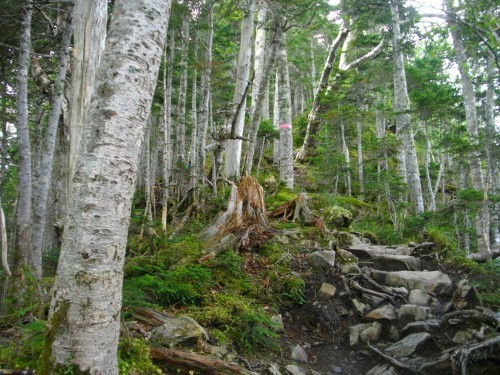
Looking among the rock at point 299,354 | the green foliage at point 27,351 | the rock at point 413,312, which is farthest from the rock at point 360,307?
the green foliage at point 27,351

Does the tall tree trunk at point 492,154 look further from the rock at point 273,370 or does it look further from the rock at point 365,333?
the rock at point 273,370

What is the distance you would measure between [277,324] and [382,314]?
74.8 inches

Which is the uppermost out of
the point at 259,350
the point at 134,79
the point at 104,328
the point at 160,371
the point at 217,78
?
the point at 217,78

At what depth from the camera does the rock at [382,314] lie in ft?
17.3

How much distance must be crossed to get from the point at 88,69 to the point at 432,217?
7.73 meters

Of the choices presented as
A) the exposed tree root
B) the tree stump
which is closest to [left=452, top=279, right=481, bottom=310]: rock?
the exposed tree root

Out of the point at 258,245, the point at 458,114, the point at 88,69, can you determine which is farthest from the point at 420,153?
the point at 88,69

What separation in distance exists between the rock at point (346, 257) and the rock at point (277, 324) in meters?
2.24

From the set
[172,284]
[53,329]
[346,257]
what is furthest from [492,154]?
[53,329]

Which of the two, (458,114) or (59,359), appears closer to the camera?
(59,359)

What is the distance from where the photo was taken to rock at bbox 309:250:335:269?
6285 mm

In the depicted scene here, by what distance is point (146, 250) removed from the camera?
6301mm

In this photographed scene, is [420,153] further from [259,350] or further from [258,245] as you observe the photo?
[259,350]

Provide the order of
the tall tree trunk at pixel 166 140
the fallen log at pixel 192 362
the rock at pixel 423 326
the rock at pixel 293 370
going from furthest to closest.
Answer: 1. the tall tree trunk at pixel 166 140
2. the rock at pixel 423 326
3. the rock at pixel 293 370
4. the fallen log at pixel 192 362
